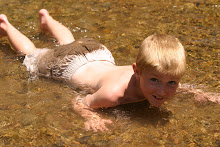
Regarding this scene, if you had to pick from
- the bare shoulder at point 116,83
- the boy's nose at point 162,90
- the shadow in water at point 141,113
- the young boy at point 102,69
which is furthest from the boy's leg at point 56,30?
the boy's nose at point 162,90

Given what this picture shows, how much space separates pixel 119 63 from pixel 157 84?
5.25 ft

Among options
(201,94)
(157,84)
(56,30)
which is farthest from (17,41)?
(201,94)

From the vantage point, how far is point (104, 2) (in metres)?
6.80

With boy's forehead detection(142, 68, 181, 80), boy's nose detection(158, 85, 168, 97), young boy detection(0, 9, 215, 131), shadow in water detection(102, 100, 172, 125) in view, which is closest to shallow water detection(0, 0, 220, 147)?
shadow in water detection(102, 100, 172, 125)

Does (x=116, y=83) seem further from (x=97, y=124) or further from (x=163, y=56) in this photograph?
(x=163, y=56)

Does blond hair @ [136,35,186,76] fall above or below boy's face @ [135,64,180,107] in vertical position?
above

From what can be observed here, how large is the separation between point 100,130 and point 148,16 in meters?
3.39

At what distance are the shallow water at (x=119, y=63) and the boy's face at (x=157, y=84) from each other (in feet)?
1.21

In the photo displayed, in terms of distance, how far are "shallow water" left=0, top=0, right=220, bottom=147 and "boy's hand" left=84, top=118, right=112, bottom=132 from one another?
76 mm

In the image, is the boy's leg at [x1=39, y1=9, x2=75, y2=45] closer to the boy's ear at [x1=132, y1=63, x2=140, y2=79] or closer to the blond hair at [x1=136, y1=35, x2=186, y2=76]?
the boy's ear at [x1=132, y1=63, x2=140, y2=79]

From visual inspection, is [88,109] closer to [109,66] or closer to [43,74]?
[109,66]

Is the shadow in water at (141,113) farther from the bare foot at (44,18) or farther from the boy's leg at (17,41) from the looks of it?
the bare foot at (44,18)

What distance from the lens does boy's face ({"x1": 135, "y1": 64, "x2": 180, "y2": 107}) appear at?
10.1ft

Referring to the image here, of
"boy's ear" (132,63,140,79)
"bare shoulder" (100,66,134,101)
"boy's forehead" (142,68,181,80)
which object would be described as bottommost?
"bare shoulder" (100,66,134,101)
